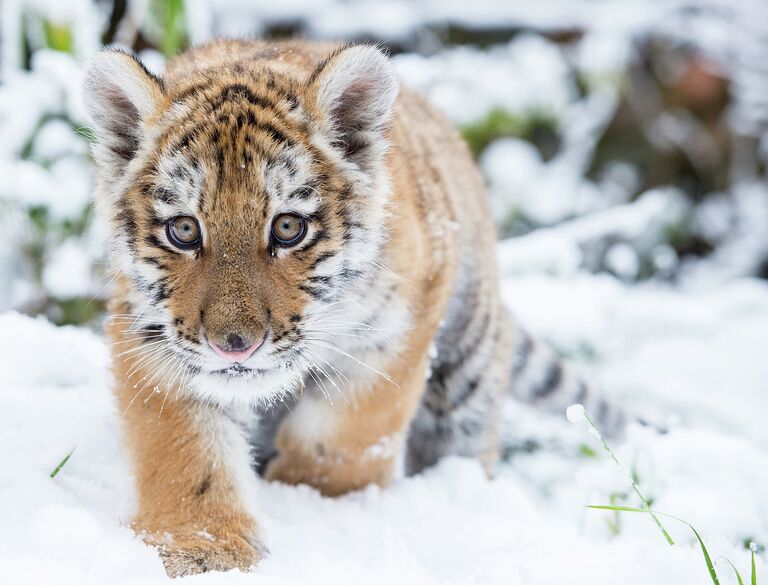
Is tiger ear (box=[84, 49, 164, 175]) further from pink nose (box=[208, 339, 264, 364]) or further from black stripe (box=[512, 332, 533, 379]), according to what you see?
black stripe (box=[512, 332, 533, 379])

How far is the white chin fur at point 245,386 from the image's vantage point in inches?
87.3

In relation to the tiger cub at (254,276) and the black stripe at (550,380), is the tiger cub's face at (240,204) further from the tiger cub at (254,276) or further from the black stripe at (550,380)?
the black stripe at (550,380)

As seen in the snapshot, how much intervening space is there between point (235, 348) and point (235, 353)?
0.05 ft

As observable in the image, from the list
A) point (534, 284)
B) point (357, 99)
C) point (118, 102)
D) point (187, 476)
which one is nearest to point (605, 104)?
point (534, 284)

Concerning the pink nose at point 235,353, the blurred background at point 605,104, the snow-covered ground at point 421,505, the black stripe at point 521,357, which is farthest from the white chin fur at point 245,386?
the blurred background at point 605,104

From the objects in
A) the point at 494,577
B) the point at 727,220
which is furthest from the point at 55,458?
the point at 727,220

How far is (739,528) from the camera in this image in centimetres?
257

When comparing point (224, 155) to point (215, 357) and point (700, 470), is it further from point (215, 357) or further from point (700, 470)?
point (700, 470)

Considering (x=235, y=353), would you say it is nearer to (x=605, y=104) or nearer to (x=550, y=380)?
(x=550, y=380)

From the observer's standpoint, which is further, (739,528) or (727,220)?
(727,220)

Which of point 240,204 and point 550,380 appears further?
point 550,380

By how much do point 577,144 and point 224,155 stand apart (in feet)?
22.5

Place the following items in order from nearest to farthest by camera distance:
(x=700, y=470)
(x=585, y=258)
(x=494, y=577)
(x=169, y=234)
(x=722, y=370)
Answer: (x=494, y=577), (x=169, y=234), (x=700, y=470), (x=722, y=370), (x=585, y=258)

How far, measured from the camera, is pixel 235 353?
2027 mm
